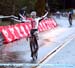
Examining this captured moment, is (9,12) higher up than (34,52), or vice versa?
(34,52)

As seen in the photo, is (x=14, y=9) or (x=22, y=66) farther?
(x=14, y=9)

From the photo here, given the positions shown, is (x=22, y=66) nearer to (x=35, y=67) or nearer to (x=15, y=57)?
(x=35, y=67)

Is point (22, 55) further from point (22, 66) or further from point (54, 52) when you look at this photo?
point (22, 66)

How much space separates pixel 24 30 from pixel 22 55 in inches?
332

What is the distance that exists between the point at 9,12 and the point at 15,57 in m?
22.7

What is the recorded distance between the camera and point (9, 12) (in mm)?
37844

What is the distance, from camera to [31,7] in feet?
154

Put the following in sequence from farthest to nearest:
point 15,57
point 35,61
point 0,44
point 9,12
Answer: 1. point 9,12
2. point 0,44
3. point 15,57
4. point 35,61

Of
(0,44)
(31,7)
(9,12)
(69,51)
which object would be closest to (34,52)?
(69,51)

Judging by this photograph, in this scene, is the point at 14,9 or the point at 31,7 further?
the point at 31,7

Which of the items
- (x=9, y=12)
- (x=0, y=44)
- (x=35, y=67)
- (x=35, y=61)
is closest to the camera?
(x=35, y=67)

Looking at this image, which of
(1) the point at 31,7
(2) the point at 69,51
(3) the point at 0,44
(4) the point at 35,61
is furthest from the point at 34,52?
(1) the point at 31,7

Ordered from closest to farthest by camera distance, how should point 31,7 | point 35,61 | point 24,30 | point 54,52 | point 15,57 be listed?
point 35,61
point 15,57
point 54,52
point 24,30
point 31,7

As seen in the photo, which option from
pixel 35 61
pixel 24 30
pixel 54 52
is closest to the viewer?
pixel 35 61
